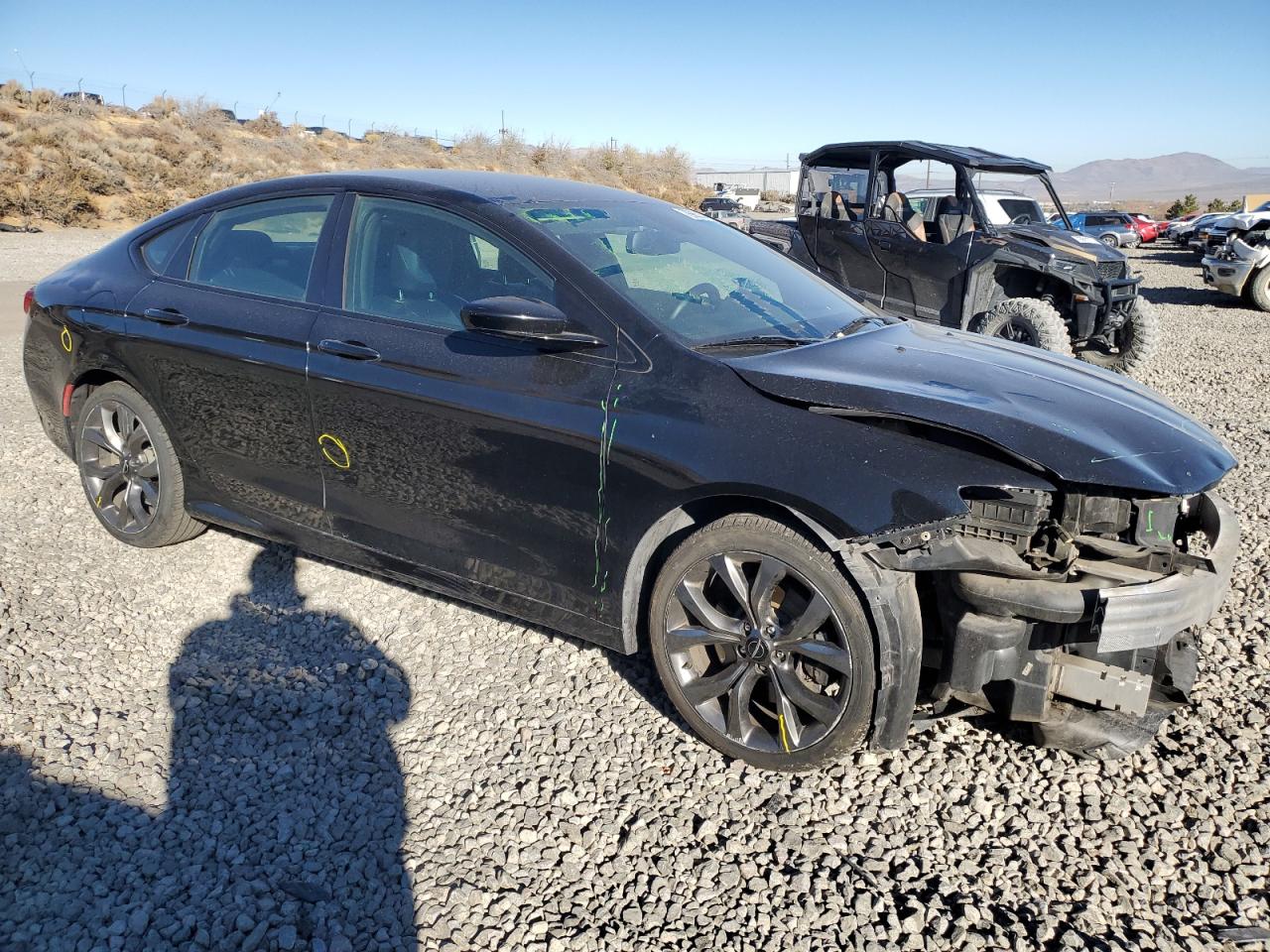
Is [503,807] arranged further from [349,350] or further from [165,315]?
[165,315]

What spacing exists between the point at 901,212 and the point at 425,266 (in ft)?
24.5

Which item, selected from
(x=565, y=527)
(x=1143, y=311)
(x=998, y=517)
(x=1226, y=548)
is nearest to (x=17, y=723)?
(x=565, y=527)

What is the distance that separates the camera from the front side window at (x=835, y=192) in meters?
9.95

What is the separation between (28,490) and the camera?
4.96 metres

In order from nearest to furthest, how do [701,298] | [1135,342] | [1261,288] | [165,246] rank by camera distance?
[701,298], [165,246], [1135,342], [1261,288]

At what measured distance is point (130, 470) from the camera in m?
4.23

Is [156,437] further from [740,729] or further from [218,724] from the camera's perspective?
[740,729]

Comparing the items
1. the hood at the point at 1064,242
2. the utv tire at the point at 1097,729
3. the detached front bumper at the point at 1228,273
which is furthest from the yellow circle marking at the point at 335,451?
the detached front bumper at the point at 1228,273

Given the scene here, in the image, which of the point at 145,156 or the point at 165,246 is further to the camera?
the point at 145,156

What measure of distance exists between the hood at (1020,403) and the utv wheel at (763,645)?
0.48 m

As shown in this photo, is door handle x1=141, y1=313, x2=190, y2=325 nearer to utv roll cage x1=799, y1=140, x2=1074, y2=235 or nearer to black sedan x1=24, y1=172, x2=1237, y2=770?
black sedan x1=24, y1=172, x2=1237, y2=770

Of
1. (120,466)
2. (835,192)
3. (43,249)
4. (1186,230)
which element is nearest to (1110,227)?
(1186,230)

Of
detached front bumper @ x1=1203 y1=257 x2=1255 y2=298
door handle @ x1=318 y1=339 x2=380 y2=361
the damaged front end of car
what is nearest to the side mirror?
door handle @ x1=318 y1=339 x2=380 y2=361

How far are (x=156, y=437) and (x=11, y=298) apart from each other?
32.9ft
